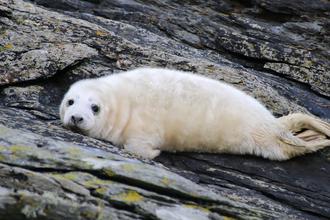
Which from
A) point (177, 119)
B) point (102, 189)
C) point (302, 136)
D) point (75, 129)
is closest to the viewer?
point (102, 189)

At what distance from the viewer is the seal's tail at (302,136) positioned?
420 cm

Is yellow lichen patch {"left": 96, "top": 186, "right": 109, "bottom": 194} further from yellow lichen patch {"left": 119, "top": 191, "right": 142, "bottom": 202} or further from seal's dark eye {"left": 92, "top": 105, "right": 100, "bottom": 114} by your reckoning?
seal's dark eye {"left": 92, "top": 105, "right": 100, "bottom": 114}

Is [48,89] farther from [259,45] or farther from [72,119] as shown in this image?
[259,45]

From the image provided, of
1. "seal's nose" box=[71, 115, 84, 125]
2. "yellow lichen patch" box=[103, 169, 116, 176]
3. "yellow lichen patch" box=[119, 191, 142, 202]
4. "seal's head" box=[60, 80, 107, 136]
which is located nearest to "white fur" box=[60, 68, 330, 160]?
"seal's head" box=[60, 80, 107, 136]

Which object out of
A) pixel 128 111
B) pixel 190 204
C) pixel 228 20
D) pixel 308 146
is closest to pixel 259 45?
pixel 228 20

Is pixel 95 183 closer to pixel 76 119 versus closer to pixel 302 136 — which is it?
pixel 76 119

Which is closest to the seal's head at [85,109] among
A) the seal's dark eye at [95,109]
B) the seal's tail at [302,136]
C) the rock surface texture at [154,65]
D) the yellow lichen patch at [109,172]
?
the seal's dark eye at [95,109]

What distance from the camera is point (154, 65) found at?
555cm

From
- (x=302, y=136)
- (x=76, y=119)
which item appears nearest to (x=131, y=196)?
(x=76, y=119)

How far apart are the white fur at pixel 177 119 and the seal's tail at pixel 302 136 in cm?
3

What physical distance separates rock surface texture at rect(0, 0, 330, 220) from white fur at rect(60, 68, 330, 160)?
207 mm

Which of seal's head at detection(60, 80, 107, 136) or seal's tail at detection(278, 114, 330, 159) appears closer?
seal's head at detection(60, 80, 107, 136)

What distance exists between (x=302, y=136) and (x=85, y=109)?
128 inches

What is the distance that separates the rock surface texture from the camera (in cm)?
238
